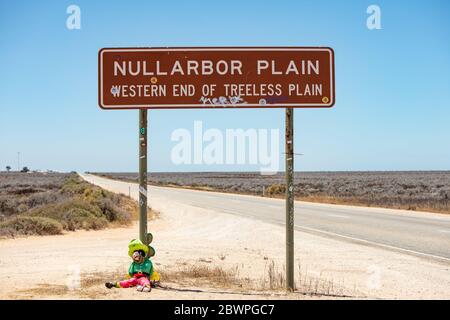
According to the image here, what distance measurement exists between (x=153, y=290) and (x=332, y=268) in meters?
4.34

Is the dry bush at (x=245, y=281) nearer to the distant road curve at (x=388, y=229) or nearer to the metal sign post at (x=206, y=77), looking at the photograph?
the metal sign post at (x=206, y=77)

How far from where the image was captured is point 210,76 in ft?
21.9

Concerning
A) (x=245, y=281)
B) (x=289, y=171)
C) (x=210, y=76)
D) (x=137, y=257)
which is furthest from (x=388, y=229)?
(x=137, y=257)

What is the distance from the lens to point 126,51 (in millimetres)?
6668

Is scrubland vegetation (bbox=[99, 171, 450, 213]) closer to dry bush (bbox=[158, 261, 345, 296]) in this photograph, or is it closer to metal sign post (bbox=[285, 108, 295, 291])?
dry bush (bbox=[158, 261, 345, 296])

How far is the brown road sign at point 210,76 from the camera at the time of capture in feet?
21.8

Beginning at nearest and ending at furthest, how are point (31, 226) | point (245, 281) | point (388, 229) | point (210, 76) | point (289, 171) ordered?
point (289, 171) → point (210, 76) → point (245, 281) → point (31, 226) → point (388, 229)

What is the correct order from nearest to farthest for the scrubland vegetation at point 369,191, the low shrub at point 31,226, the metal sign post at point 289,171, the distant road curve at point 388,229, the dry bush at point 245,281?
the metal sign post at point 289,171
the dry bush at point 245,281
the distant road curve at point 388,229
the low shrub at point 31,226
the scrubland vegetation at point 369,191

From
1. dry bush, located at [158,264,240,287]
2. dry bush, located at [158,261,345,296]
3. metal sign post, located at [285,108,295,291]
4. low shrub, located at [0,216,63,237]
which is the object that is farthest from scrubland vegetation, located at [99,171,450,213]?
metal sign post, located at [285,108,295,291]

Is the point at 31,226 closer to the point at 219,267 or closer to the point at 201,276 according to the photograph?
the point at 219,267

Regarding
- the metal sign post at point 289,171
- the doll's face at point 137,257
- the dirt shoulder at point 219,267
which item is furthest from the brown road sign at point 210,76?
the dirt shoulder at point 219,267

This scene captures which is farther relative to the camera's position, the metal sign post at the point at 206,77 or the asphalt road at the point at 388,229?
the asphalt road at the point at 388,229
